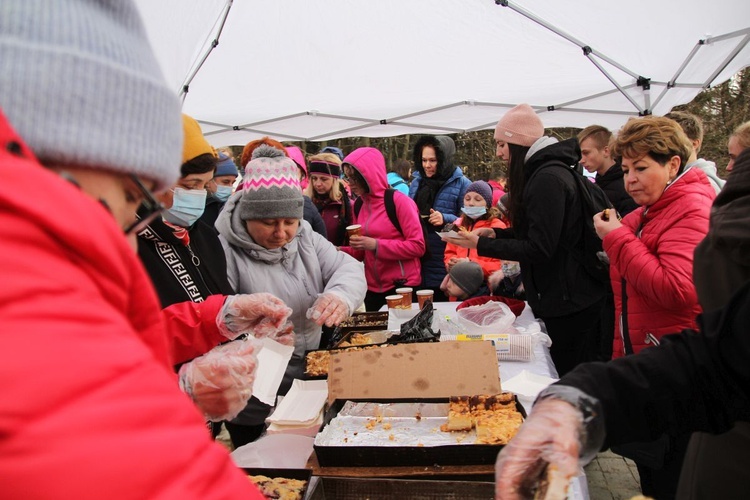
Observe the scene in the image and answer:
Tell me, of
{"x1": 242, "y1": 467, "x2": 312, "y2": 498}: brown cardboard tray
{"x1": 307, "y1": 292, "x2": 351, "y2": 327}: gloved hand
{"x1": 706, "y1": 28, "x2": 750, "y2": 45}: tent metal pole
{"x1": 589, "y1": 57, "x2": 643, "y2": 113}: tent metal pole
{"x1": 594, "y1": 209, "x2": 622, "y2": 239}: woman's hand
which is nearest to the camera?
{"x1": 242, "y1": 467, "x2": 312, "y2": 498}: brown cardboard tray

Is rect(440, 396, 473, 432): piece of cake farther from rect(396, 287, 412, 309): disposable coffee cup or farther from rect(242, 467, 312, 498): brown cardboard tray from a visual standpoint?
rect(396, 287, 412, 309): disposable coffee cup

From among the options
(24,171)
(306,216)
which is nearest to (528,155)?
(306,216)

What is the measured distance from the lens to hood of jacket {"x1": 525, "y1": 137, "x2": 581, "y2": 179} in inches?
123

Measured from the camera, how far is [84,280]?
438 mm

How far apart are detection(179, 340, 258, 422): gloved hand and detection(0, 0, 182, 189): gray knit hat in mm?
875

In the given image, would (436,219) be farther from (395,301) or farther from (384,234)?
(395,301)

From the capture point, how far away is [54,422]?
1.23 ft

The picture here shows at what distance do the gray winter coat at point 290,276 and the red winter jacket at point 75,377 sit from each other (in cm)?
192

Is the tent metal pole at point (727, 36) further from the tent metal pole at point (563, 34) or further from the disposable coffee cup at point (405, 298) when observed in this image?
the disposable coffee cup at point (405, 298)

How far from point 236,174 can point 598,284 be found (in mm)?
3175

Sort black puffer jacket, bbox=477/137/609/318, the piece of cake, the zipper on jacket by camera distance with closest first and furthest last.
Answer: the piece of cake
the zipper on jacket
black puffer jacket, bbox=477/137/609/318

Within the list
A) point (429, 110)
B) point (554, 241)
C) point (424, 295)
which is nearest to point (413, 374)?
point (424, 295)

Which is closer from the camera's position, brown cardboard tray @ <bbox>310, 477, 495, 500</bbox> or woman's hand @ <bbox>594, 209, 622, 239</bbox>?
brown cardboard tray @ <bbox>310, 477, 495, 500</bbox>

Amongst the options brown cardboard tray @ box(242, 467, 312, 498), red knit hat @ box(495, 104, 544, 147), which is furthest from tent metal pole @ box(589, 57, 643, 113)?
brown cardboard tray @ box(242, 467, 312, 498)
